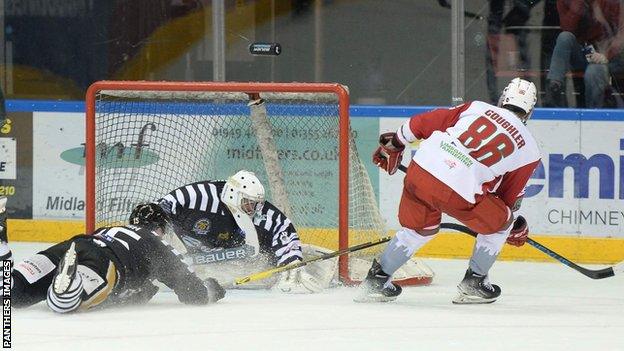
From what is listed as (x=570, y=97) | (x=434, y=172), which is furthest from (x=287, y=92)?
(x=570, y=97)

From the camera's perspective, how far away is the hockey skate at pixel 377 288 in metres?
6.27

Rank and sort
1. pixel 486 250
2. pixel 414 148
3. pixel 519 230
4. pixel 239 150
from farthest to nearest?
pixel 414 148 → pixel 239 150 → pixel 519 230 → pixel 486 250

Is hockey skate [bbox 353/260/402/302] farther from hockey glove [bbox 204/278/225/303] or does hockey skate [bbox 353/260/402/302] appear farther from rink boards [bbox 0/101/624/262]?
rink boards [bbox 0/101/624/262]

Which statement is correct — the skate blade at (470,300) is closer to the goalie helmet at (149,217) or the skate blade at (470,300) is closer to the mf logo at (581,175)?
the goalie helmet at (149,217)

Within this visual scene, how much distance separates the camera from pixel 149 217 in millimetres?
6273

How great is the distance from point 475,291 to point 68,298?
1.66m

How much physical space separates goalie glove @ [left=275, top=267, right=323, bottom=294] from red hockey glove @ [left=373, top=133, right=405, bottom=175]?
0.59 metres

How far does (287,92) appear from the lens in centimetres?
698

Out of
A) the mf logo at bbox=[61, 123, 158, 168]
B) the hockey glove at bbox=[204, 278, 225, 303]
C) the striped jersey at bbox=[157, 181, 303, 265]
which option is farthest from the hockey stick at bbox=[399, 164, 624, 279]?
the mf logo at bbox=[61, 123, 158, 168]

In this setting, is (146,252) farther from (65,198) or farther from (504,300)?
(65,198)

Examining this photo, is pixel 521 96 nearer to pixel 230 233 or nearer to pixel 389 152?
pixel 389 152

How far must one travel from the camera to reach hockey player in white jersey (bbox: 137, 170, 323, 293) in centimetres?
657

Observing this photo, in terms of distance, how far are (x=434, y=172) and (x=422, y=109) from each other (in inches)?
77.0

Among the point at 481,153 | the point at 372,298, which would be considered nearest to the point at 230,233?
the point at 372,298
